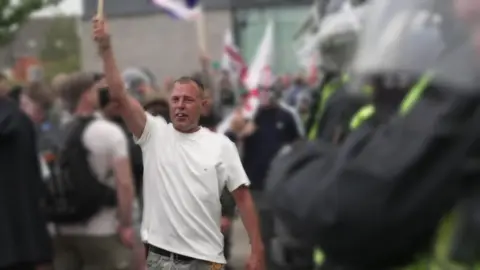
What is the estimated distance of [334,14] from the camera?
424cm

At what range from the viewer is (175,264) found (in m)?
5.14

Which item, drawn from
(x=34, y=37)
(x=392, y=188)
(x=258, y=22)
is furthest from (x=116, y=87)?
(x=34, y=37)

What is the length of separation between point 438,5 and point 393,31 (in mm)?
144

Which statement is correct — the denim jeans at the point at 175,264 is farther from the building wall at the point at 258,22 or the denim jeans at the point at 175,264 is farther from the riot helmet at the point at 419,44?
the building wall at the point at 258,22

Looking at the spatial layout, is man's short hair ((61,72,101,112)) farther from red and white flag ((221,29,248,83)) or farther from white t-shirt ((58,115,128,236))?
red and white flag ((221,29,248,83))

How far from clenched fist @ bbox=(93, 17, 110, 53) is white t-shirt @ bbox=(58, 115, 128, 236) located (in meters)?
1.72

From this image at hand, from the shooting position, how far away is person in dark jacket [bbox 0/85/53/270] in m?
6.95

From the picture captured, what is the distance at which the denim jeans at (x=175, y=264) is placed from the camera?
5.14 m

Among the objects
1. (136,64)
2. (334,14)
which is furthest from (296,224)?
(136,64)

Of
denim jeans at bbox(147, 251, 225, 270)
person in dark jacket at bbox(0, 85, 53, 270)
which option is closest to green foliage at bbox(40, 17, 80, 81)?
person in dark jacket at bbox(0, 85, 53, 270)

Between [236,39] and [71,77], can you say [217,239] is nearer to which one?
[71,77]

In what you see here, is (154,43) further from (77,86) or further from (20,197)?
(20,197)

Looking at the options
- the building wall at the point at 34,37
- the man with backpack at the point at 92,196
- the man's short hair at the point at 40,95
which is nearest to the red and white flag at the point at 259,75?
the man's short hair at the point at 40,95

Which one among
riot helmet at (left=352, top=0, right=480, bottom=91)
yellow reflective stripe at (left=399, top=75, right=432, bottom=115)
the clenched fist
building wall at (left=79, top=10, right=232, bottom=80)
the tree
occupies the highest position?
riot helmet at (left=352, top=0, right=480, bottom=91)
